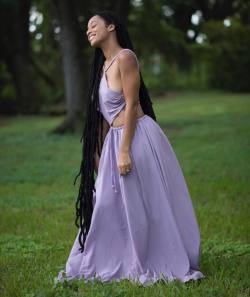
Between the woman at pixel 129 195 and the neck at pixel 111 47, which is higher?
the neck at pixel 111 47

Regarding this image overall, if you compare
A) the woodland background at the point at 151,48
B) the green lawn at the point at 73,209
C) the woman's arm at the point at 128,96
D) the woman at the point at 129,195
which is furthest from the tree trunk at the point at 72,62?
the woman's arm at the point at 128,96

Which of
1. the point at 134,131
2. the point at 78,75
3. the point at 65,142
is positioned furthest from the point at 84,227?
the point at 78,75

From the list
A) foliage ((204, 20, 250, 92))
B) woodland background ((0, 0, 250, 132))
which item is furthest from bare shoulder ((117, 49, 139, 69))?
foliage ((204, 20, 250, 92))

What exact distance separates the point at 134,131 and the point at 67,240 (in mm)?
2014

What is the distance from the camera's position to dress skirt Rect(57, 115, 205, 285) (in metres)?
4.43

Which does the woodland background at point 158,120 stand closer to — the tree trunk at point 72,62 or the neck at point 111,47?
the tree trunk at point 72,62

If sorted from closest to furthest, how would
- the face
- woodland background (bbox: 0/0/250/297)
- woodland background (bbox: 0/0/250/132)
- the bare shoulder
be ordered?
the bare shoulder, the face, woodland background (bbox: 0/0/250/297), woodland background (bbox: 0/0/250/132)

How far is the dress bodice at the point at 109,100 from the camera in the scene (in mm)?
4457

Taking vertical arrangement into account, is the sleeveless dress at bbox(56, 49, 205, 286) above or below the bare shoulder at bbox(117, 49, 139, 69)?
below

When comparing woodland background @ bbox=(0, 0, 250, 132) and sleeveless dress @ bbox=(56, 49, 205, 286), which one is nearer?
sleeveless dress @ bbox=(56, 49, 205, 286)

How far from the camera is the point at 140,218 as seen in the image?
14.5ft

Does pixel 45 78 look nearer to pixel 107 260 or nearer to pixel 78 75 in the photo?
pixel 78 75

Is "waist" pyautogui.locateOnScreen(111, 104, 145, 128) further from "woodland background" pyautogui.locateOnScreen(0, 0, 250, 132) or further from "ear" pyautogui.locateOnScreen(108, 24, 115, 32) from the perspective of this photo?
"woodland background" pyautogui.locateOnScreen(0, 0, 250, 132)

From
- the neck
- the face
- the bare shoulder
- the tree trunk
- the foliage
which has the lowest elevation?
the foliage
